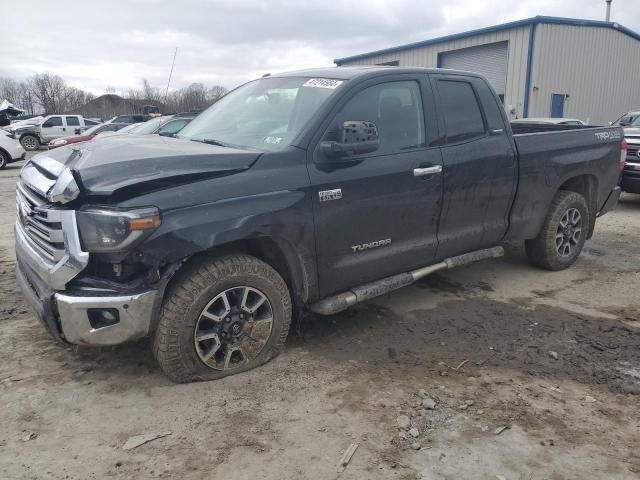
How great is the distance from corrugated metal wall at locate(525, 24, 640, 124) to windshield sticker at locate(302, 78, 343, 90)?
56.1ft

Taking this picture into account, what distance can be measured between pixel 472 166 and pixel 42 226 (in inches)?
126

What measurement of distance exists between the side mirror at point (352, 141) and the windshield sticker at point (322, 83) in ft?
1.52

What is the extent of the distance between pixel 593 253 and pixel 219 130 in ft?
16.2

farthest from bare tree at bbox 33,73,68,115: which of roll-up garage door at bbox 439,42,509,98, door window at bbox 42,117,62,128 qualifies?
roll-up garage door at bbox 439,42,509,98

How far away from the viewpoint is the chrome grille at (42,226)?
2918 millimetres

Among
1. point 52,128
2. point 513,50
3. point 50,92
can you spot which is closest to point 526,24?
point 513,50

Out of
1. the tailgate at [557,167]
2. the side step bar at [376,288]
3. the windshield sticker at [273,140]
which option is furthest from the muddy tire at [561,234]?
the windshield sticker at [273,140]

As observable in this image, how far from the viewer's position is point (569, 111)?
2067 cm

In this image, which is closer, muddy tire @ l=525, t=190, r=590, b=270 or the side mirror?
the side mirror

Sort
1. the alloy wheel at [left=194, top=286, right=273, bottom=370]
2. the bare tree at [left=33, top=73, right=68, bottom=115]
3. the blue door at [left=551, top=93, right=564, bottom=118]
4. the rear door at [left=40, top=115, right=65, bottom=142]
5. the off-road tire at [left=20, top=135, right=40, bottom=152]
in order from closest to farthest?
the alloy wheel at [left=194, top=286, right=273, bottom=370] → the blue door at [left=551, top=93, right=564, bottom=118] → the off-road tire at [left=20, top=135, right=40, bottom=152] → the rear door at [left=40, top=115, right=65, bottom=142] → the bare tree at [left=33, top=73, right=68, bottom=115]

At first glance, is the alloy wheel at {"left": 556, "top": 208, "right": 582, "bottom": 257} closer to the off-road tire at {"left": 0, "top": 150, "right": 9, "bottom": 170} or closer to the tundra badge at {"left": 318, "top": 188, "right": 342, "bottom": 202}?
the tundra badge at {"left": 318, "top": 188, "right": 342, "bottom": 202}

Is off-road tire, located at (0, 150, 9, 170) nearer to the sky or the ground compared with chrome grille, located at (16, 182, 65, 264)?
nearer to the ground

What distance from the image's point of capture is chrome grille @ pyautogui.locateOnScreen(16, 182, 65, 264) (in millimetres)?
2918

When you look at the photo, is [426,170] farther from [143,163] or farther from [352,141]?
[143,163]
